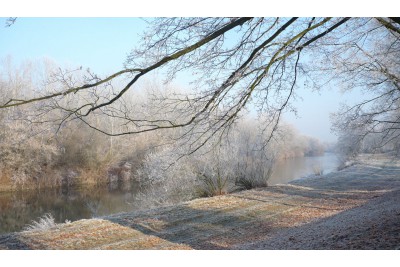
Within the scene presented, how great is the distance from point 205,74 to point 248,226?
6.65 feet

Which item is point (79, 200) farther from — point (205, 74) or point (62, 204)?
point (205, 74)

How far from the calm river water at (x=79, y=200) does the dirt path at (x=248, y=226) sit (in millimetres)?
624

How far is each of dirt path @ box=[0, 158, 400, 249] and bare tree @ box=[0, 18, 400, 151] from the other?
42.0 inches

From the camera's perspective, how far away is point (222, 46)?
118 inches

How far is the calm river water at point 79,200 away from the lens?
593 centimetres

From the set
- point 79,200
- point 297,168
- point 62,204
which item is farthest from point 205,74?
point 79,200

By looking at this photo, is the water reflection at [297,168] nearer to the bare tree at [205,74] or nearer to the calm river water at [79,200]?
the calm river water at [79,200]

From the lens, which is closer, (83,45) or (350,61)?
(83,45)

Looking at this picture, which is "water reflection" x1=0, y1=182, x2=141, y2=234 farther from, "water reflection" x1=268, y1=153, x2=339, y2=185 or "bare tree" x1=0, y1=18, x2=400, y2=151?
"bare tree" x1=0, y1=18, x2=400, y2=151

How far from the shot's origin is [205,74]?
3029 mm

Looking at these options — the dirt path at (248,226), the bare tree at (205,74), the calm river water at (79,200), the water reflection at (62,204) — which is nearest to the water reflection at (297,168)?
the calm river water at (79,200)
